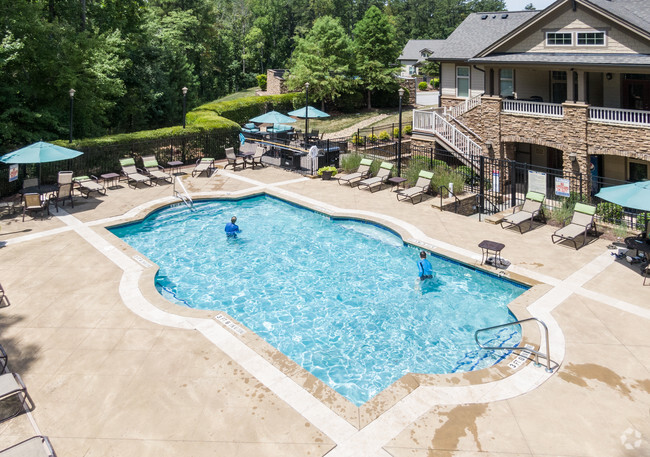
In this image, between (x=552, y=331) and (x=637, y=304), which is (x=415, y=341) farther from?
(x=637, y=304)

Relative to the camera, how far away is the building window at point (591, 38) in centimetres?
2225

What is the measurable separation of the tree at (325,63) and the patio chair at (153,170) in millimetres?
22367

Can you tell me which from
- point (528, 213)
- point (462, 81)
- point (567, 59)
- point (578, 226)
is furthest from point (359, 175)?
point (462, 81)

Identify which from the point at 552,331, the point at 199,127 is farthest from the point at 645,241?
the point at 199,127

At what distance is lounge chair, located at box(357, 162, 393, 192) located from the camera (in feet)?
75.1

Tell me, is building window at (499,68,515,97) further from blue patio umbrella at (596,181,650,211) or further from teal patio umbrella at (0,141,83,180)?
teal patio umbrella at (0,141,83,180)

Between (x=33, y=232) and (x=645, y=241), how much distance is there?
65.0 ft

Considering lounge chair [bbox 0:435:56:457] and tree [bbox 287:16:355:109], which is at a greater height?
tree [bbox 287:16:355:109]

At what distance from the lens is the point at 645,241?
13961 millimetres

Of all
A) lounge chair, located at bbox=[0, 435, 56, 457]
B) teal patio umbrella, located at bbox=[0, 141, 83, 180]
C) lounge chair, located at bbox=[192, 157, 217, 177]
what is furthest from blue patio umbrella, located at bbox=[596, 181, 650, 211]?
teal patio umbrella, located at bbox=[0, 141, 83, 180]

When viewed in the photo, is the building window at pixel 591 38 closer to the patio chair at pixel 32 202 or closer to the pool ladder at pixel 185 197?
the pool ladder at pixel 185 197

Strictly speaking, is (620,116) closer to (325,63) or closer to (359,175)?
(359,175)

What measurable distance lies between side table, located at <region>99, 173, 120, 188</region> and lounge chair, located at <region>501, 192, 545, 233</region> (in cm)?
1754

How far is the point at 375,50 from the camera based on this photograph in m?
47.3
